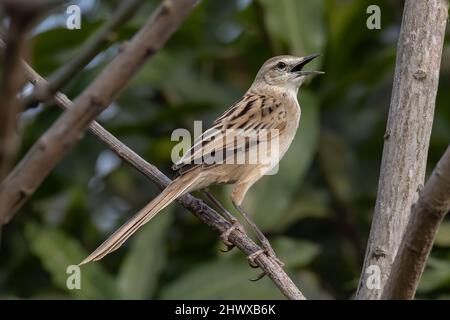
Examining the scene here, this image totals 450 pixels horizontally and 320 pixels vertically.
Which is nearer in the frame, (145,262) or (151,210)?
(151,210)

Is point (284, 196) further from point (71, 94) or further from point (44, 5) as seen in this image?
point (44, 5)

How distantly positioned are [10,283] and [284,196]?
2.06 meters

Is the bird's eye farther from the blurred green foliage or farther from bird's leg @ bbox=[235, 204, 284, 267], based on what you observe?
bird's leg @ bbox=[235, 204, 284, 267]

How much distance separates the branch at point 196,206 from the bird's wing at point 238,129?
428 millimetres

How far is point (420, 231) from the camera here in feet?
5.93

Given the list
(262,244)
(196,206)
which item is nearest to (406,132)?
(196,206)

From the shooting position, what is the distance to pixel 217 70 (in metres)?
6.44

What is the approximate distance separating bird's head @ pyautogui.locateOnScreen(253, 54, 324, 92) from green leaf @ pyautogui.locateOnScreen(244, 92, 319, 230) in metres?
0.23

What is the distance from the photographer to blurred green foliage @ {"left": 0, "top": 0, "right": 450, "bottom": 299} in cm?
518

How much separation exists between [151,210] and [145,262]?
59.5 inches

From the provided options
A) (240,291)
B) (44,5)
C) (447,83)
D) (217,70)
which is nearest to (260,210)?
(240,291)

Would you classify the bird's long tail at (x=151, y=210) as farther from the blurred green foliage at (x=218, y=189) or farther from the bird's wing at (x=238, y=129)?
the blurred green foliage at (x=218, y=189)

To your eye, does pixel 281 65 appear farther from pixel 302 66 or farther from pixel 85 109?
pixel 85 109

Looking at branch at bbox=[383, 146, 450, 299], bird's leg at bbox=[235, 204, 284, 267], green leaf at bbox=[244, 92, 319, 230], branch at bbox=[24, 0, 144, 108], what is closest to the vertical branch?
branch at bbox=[24, 0, 144, 108]
